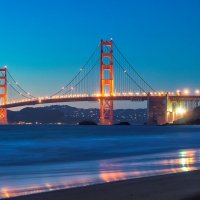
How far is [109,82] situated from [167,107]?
8.46 m

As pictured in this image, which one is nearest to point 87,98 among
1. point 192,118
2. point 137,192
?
point 192,118

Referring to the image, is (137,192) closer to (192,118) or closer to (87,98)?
(87,98)

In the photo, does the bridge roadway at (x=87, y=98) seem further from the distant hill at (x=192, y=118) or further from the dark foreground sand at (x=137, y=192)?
the dark foreground sand at (x=137, y=192)

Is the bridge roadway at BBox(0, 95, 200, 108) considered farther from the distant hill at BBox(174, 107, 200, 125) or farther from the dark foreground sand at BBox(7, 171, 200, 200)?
the dark foreground sand at BBox(7, 171, 200, 200)

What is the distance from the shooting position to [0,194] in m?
8.64

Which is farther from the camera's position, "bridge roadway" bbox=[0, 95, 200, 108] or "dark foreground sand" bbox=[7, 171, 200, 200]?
"bridge roadway" bbox=[0, 95, 200, 108]

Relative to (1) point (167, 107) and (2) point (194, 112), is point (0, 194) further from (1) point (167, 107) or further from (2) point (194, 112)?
(2) point (194, 112)

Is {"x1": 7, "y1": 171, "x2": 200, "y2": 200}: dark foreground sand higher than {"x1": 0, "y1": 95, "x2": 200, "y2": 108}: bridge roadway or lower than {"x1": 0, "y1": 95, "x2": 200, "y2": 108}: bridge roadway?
lower

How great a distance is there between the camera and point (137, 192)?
773 centimetres

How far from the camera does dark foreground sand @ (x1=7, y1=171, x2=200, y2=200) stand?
285 inches

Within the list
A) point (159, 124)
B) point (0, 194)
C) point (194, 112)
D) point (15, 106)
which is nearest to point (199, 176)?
point (0, 194)

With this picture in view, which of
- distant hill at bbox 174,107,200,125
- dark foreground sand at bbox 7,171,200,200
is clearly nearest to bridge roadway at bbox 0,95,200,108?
distant hill at bbox 174,107,200,125

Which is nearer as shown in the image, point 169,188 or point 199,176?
point 169,188

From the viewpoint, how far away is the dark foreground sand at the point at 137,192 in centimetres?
724
